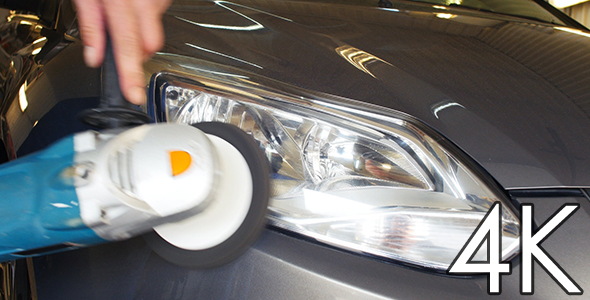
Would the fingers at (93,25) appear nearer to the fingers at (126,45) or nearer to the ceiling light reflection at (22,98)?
the fingers at (126,45)

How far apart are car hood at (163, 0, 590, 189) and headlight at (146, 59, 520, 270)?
40 millimetres

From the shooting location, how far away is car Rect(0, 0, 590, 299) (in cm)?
68

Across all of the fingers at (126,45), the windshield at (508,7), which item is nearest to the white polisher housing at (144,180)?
the fingers at (126,45)

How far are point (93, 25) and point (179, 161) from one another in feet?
1.05

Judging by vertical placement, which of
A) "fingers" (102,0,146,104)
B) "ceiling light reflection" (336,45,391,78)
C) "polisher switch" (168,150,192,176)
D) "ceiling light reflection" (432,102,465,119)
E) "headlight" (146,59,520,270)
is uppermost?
"fingers" (102,0,146,104)

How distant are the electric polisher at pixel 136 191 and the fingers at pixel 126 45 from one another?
0.13 feet

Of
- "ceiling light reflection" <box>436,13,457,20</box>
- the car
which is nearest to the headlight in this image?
the car

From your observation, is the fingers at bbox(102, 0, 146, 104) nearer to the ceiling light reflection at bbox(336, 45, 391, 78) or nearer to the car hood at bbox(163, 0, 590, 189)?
the car hood at bbox(163, 0, 590, 189)

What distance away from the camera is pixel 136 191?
1.68ft

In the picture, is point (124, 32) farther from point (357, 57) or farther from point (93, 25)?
point (357, 57)

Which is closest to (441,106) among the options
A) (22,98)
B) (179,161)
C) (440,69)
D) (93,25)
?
(440,69)

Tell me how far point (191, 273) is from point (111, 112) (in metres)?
0.26

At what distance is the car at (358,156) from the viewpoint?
68cm

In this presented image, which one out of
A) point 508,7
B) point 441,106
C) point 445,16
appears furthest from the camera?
point 508,7
